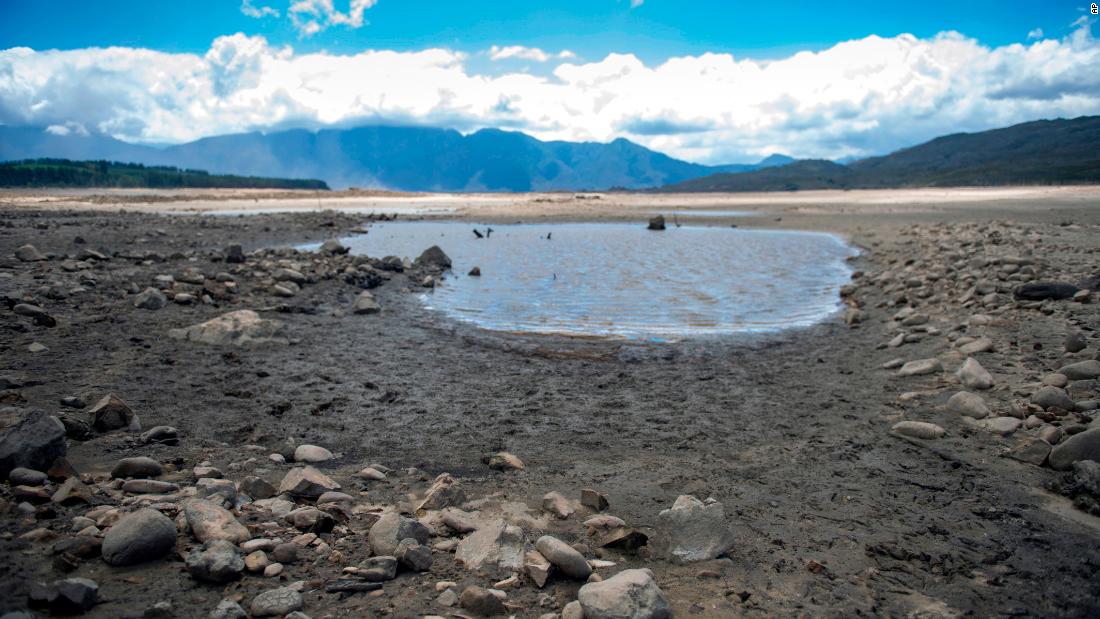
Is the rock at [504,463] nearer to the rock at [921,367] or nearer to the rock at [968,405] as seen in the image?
the rock at [968,405]

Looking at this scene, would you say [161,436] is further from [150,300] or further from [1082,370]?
[1082,370]

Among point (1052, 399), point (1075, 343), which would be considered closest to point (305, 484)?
point (1052, 399)

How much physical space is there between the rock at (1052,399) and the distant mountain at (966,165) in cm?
10671

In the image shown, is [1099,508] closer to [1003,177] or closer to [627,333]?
[627,333]

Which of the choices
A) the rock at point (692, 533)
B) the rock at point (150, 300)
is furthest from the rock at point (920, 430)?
the rock at point (150, 300)

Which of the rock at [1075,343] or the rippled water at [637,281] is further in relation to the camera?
the rippled water at [637,281]

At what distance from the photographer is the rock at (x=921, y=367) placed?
7853 mm

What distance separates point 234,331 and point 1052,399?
10039 mm

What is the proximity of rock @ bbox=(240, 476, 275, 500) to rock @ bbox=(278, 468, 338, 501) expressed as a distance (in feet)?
0.30

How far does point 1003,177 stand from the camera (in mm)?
103000

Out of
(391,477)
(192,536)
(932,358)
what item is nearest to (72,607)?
(192,536)

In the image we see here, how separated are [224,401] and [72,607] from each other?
13.1 ft

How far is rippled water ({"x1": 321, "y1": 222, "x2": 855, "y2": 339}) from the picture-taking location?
13.0 meters

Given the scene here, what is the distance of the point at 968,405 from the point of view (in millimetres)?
6484
